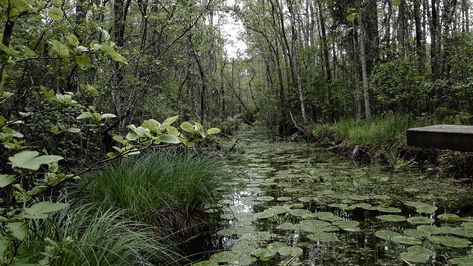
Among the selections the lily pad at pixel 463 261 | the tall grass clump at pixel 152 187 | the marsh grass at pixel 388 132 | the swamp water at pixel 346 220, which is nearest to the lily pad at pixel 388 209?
the swamp water at pixel 346 220

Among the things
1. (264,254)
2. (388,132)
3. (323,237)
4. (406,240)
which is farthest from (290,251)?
(388,132)

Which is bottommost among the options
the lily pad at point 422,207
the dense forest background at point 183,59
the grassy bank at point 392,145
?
the lily pad at point 422,207

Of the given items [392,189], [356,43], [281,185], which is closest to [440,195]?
[392,189]

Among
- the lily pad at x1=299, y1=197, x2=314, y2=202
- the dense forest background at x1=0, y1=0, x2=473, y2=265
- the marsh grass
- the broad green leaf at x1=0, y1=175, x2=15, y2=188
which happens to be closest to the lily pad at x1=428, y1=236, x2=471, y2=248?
the lily pad at x1=299, y1=197, x2=314, y2=202

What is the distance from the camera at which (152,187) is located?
3.40 m

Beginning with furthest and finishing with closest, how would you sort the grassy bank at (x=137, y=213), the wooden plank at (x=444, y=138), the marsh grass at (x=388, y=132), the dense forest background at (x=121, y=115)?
the marsh grass at (x=388, y=132)
the grassy bank at (x=137, y=213)
the dense forest background at (x=121, y=115)
the wooden plank at (x=444, y=138)

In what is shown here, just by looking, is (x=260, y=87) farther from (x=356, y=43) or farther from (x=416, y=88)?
(x=416, y=88)

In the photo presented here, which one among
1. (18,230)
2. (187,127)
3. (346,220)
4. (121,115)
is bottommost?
(346,220)

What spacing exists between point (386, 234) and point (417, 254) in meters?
0.49

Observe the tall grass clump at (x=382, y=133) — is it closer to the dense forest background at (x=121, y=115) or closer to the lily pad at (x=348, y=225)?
the dense forest background at (x=121, y=115)

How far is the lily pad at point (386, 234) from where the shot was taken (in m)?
3.08

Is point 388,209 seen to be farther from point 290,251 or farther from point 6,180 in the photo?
point 6,180

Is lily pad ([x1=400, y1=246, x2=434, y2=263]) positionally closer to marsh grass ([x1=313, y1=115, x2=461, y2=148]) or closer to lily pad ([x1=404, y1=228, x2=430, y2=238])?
lily pad ([x1=404, y1=228, x2=430, y2=238])

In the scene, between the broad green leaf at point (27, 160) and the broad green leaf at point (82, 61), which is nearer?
the broad green leaf at point (27, 160)
